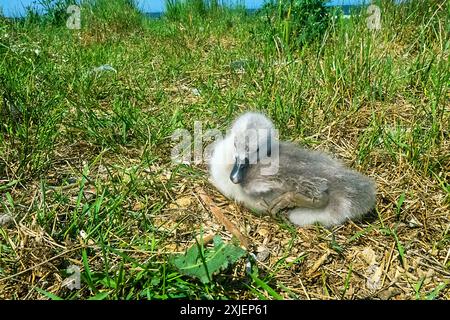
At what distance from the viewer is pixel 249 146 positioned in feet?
6.97

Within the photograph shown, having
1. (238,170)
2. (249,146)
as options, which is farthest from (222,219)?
(249,146)

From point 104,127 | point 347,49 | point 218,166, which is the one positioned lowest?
point 218,166

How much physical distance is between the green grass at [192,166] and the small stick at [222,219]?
4cm

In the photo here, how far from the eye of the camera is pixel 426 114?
2.83 meters

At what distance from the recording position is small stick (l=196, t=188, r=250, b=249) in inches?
78.3

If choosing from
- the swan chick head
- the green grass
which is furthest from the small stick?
the swan chick head

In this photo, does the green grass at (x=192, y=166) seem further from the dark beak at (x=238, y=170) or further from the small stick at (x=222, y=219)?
the dark beak at (x=238, y=170)

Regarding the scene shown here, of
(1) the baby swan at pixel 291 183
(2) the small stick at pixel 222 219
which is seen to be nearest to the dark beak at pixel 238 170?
(1) the baby swan at pixel 291 183

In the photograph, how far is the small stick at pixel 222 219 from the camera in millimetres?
1988

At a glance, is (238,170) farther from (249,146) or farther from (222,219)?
(222,219)

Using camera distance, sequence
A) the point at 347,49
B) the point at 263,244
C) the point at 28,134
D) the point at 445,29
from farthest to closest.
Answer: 1. the point at 445,29
2. the point at 347,49
3. the point at 28,134
4. the point at 263,244

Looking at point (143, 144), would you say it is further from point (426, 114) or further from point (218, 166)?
point (426, 114)

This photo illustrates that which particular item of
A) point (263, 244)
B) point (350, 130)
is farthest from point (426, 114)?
point (263, 244)

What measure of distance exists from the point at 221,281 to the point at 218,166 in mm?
770
